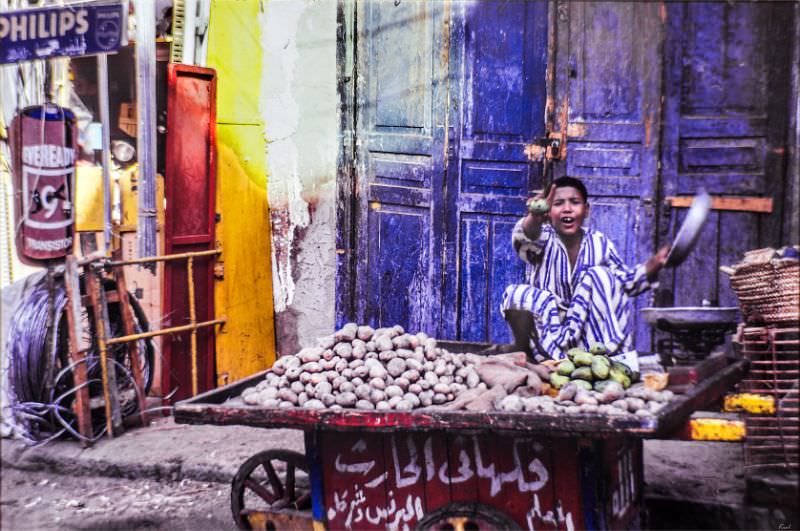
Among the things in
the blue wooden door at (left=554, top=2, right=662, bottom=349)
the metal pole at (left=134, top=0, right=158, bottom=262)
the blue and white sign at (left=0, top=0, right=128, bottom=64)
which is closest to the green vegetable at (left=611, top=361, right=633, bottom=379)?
the blue wooden door at (left=554, top=2, right=662, bottom=349)

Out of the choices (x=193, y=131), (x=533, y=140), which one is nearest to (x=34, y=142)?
(x=193, y=131)

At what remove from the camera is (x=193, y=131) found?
5.76 m

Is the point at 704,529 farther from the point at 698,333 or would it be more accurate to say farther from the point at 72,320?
the point at 72,320

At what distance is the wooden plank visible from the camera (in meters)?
4.89

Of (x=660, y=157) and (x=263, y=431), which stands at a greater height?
(x=660, y=157)

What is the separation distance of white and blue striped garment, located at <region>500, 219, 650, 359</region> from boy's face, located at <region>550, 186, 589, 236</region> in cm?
7

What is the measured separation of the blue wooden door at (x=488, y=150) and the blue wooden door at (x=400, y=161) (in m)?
0.11

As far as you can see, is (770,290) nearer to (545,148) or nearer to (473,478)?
(473,478)

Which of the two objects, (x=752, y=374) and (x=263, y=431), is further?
(x=263, y=431)

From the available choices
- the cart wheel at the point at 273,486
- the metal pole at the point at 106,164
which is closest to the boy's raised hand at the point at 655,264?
the cart wheel at the point at 273,486

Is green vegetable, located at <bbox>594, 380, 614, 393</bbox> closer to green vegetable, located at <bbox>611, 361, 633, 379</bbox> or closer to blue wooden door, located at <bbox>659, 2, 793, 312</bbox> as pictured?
green vegetable, located at <bbox>611, 361, 633, 379</bbox>

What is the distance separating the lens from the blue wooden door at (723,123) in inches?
192

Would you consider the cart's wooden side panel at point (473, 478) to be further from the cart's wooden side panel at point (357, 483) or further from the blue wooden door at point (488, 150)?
the blue wooden door at point (488, 150)

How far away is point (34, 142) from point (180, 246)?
46.4 inches
